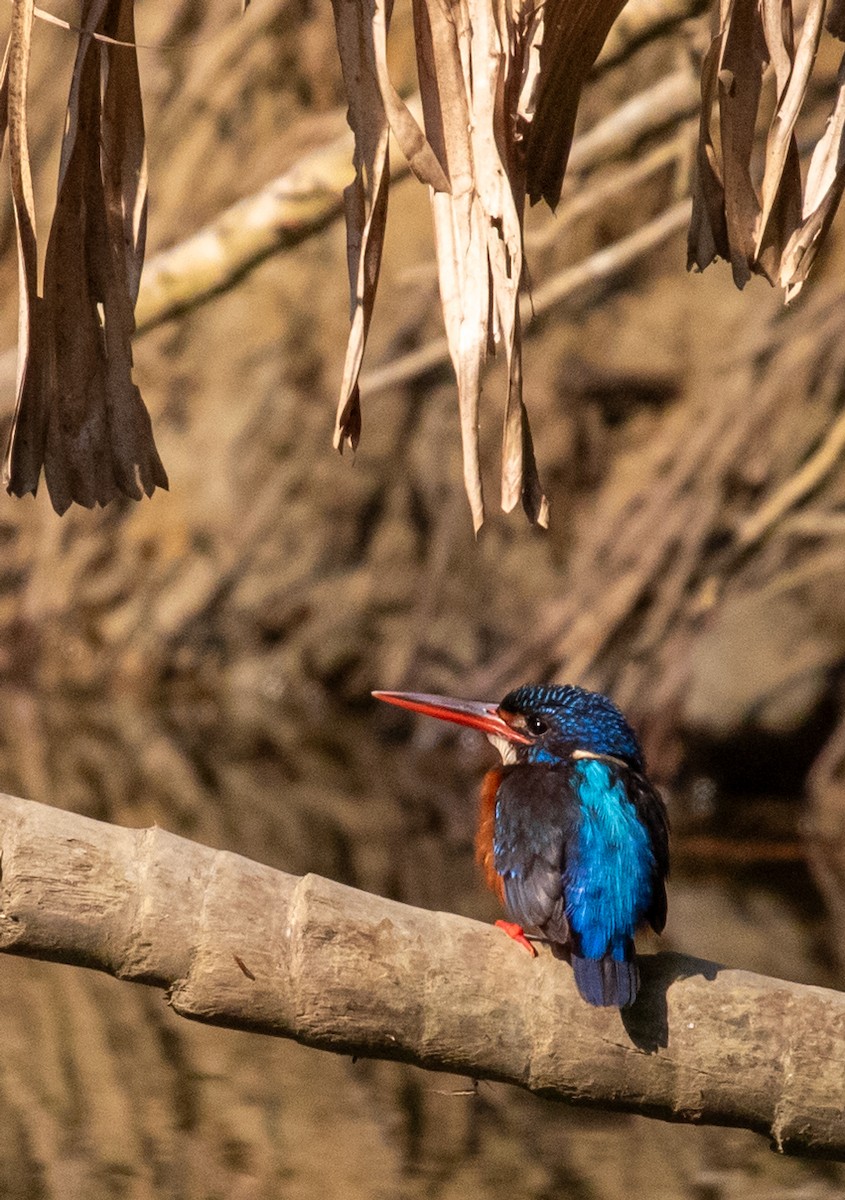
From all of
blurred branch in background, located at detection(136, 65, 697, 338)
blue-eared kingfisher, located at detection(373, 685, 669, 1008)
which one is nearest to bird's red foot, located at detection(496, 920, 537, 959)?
blue-eared kingfisher, located at detection(373, 685, 669, 1008)

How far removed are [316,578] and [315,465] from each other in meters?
0.62

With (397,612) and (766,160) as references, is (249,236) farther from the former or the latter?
(397,612)

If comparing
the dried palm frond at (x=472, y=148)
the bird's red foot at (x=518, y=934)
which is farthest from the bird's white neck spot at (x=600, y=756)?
the dried palm frond at (x=472, y=148)

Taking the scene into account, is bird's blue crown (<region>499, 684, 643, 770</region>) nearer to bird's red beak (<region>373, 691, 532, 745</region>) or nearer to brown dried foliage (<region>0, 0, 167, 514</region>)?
bird's red beak (<region>373, 691, 532, 745</region>)

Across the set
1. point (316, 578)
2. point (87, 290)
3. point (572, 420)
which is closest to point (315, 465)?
point (316, 578)

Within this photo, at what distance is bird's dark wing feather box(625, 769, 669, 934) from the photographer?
2.48 meters

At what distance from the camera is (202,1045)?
3600mm

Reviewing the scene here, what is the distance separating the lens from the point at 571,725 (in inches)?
111

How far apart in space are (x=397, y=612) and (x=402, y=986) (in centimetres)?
732

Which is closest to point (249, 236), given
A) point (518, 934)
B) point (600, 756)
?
point (600, 756)

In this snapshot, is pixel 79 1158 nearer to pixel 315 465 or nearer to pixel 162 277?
pixel 162 277

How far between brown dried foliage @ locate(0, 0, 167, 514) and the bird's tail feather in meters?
0.76

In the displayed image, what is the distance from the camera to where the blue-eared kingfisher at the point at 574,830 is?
221cm

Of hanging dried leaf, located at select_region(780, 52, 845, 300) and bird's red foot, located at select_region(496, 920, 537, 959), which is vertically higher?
hanging dried leaf, located at select_region(780, 52, 845, 300)
